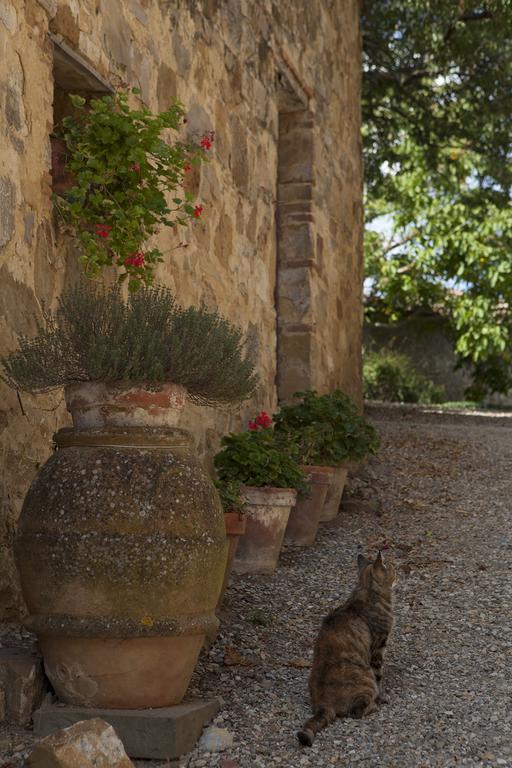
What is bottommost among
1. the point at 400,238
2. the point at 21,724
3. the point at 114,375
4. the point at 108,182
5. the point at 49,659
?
the point at 21,724

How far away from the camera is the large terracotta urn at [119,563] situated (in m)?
2.75

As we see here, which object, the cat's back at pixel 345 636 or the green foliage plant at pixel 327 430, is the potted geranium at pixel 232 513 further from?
the green foliage plant at pixel 327 430

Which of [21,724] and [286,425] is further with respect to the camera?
[286,425]

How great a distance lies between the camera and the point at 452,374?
17203 millimetres

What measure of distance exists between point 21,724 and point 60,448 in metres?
0.79

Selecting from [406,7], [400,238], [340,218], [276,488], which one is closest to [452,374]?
[400,238]

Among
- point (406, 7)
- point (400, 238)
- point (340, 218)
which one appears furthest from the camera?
point (400, 238)

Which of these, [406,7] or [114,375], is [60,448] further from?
[406,7]

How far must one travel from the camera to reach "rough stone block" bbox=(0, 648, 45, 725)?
2.87 m

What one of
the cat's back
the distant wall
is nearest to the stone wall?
the cat's back

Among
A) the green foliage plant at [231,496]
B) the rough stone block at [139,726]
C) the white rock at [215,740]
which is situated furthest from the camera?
the green foliage plant at [231,496]

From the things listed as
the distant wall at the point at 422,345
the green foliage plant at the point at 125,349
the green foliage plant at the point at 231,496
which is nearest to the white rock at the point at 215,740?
the green foliage plant at the point at 125,349

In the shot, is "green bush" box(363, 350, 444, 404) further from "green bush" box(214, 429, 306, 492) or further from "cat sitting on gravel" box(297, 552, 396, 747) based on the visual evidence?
"cat sitting on gravel" box(297, 552, 396, 747)

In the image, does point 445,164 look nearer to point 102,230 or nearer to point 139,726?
point 102,230
